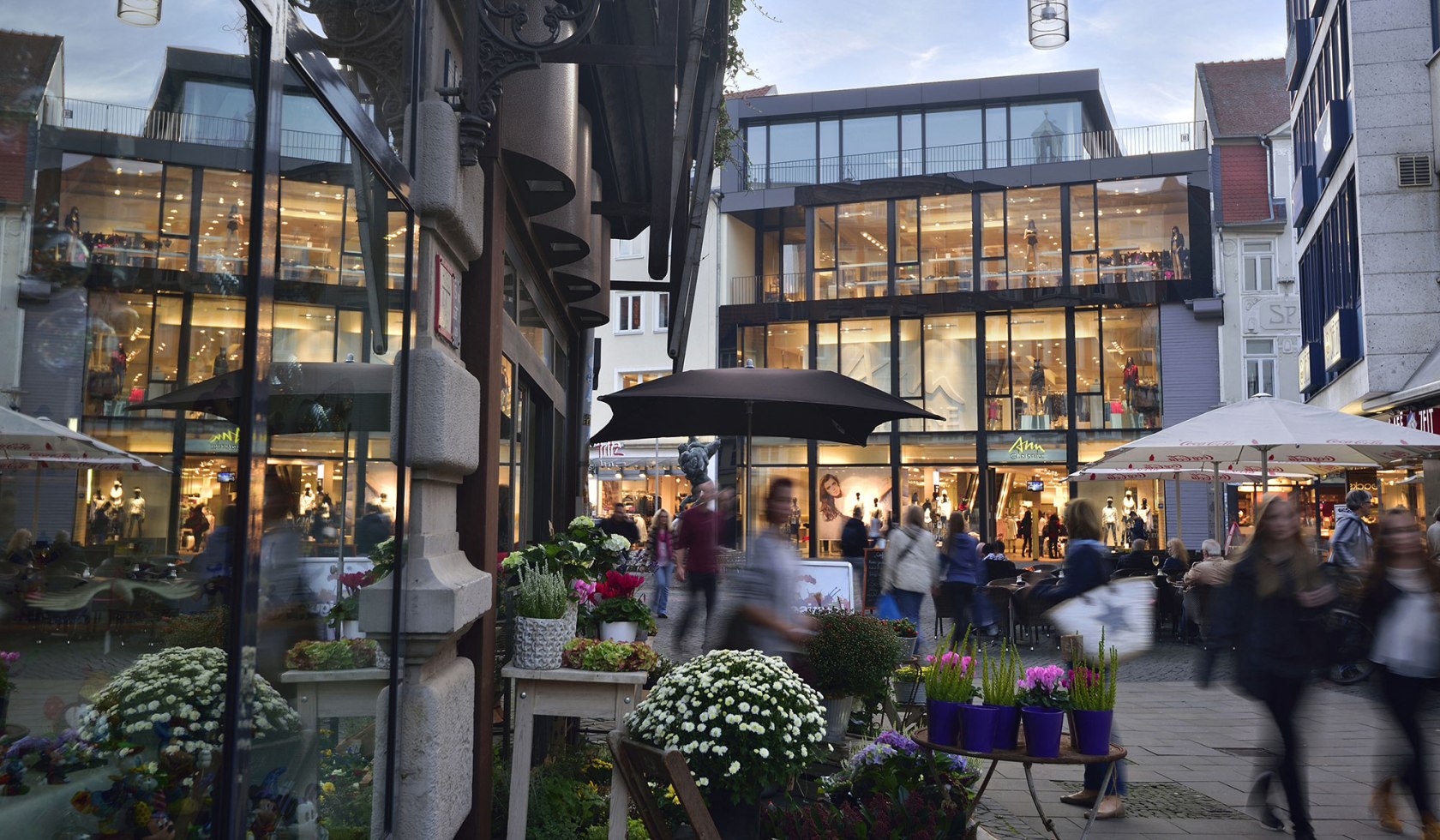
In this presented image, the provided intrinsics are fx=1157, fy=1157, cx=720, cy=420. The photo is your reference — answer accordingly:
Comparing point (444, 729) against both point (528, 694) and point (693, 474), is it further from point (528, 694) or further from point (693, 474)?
point (693, 474)

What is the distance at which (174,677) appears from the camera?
215 cm

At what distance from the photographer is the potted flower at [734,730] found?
4.13 metres

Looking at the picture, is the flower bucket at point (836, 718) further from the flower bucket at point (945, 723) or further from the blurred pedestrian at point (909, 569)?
the blurred pedestrian at point (909, 569)

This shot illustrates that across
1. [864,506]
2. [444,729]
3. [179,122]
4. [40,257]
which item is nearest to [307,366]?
[179,122]

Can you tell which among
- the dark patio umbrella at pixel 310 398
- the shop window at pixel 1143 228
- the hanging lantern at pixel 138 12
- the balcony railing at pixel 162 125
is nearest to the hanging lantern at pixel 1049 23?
the dark patio umbrella at pixel 310 398

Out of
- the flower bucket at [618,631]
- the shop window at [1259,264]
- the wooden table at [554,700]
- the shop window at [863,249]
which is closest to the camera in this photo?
the wooden table at [554,700]

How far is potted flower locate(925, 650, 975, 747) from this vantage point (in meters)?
4.72

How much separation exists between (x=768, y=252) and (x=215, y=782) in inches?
1326

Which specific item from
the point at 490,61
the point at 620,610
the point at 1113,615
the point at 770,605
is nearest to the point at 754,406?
the point at 770,605

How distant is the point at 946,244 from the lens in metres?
32.6

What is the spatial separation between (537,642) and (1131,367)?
28.7 m

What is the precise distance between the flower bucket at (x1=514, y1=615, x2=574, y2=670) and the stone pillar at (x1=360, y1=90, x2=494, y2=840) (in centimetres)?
75

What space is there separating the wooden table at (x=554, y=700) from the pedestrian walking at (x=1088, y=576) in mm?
3087

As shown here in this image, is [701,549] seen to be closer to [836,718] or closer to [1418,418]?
[836,718]
